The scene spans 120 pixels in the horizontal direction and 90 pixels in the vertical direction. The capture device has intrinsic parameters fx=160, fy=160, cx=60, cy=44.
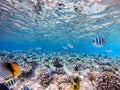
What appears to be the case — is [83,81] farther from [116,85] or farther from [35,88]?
[35,88]

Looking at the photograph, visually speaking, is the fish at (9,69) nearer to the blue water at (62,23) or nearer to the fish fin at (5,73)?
the fish fin at (5,73)

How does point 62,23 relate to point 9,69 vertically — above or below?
above

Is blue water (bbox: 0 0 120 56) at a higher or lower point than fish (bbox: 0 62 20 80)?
higher

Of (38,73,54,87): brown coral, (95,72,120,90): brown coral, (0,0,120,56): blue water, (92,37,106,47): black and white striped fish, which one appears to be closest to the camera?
(95,72,120,90): brown coral

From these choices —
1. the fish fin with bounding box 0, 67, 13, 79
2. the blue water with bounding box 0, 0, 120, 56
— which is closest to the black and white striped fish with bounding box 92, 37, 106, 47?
the blue water with bounding box 0, 0, 120, 56

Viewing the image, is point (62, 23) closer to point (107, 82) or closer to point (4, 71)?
point (107, 82)

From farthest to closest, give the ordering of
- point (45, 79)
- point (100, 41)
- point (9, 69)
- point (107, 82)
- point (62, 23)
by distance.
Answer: point (62, 23), point (100, 41), point (45, 79), point (107, 82), point (9, 69)

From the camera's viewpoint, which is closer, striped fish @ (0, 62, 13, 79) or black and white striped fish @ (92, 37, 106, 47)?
striped fish @ (0, 62, 13, 79)

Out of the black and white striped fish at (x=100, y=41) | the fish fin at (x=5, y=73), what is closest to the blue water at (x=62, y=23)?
the black and white striped fish at (x=100, y=41)

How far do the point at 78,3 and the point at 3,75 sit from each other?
14048 millimetres

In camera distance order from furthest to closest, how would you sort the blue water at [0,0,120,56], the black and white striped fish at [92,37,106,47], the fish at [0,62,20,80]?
the blue water at [0,0,120,56]
the black and white striped fish at [92,37,106,47]
the fish at [0,62,20,80]

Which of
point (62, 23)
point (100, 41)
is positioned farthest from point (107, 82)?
point (62, 23)

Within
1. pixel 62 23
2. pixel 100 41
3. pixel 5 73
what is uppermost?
pixel 62 23

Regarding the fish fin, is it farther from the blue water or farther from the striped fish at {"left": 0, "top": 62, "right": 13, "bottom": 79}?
the blue water
